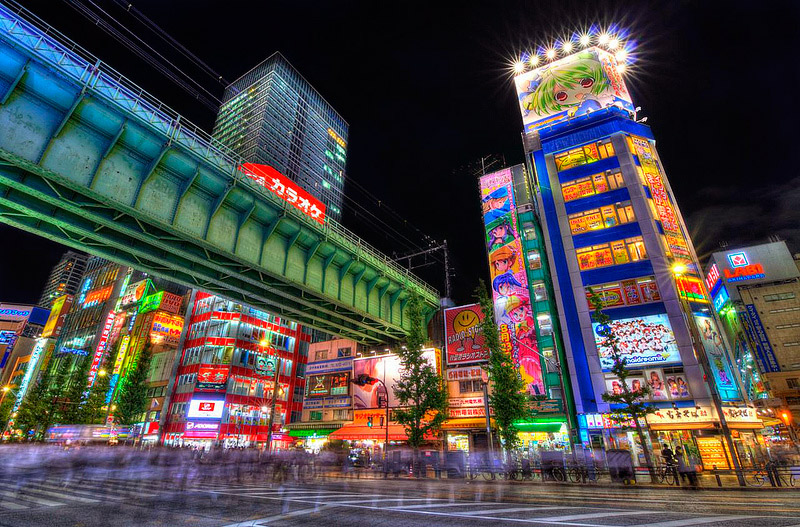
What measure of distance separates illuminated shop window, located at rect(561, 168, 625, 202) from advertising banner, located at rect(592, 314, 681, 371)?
1317 cm

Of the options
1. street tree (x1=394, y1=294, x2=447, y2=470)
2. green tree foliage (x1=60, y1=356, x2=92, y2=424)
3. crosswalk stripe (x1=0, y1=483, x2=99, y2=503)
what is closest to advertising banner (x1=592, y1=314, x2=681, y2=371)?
street tree (x1=394, y1=294, x2=447, y2=470)

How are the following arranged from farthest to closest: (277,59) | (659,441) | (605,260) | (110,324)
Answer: (277,59)
(110,324)
(605,260)
(659,441)

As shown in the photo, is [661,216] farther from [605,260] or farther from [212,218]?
[212,218]

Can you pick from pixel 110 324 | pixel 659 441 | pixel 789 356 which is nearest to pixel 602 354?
pixel 659 441

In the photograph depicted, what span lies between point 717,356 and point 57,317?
126885 millimetres

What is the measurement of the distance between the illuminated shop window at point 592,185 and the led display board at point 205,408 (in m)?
53.4

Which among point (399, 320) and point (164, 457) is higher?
point (399, 320)

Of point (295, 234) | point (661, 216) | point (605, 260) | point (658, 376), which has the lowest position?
point (658, 376)

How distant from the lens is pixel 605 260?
3275 centimetres

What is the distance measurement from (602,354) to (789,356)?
242 ft

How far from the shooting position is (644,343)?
2891 centimetres

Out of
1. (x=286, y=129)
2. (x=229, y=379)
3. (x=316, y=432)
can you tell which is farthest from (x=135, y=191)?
(x=286, y=129)

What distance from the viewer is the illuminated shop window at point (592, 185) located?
116 ft

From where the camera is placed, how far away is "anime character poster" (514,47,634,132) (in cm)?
4162
